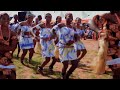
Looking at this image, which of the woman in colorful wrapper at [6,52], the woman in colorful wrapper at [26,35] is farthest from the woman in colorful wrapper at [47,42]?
the woman in colorful wrapper at [6,52]

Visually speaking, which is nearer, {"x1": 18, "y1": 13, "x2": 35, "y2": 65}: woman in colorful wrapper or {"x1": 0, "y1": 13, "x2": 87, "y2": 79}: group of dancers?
{"x1": 0, "y1": 13, "x2": 87, "y2": 79}: group of dancers

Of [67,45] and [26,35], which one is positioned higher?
[26,35]

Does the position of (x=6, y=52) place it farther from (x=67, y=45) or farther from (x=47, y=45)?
(x=47, y=45)

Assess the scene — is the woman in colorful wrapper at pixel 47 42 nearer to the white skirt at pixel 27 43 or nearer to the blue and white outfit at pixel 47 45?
the blue and white outfit at pixel 47 45

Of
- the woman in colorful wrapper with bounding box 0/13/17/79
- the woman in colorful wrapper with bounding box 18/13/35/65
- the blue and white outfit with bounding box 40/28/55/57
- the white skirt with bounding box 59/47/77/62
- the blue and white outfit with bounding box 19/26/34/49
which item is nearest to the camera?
the woman in colorful wrapper with bounding box 0/13/17/79

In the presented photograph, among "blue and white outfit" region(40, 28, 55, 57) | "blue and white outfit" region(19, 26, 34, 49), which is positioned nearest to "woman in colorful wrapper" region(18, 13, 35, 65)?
"blue and white outfit" region(19, 26, 34, 49)

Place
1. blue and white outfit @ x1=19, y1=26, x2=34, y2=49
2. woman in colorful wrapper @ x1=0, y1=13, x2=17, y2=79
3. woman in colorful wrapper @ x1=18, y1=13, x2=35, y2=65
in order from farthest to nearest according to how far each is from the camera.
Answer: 1. blue and white outfit @ x1=19, y1=26, x2=34, y2=49
2. woman in colorful wrapper @ x1=18, y1=13, x2=35, y2=65
3. woman in colorful wrapper @ x1=0, y1=13, x2=17, y2=79

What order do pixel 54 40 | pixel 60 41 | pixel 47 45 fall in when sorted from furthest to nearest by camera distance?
pixel 54 40 < pixel 47 45 < pixel 60 41

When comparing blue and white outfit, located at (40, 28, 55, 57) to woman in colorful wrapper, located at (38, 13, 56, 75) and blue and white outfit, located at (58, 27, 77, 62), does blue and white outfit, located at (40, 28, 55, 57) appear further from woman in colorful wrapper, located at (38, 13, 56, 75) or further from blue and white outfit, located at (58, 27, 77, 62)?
blue and white outfit, located at (58, 27, 77, 62)

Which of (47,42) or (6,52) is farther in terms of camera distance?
(47,42)

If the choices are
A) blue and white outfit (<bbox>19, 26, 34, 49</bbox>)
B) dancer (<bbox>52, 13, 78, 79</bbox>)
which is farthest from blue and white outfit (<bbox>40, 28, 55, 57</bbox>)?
dancer (<bbox>52, 13, 78, 79</bbox>)

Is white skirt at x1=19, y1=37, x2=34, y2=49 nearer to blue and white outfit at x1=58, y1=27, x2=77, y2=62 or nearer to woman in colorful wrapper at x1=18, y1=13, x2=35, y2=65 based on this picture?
woman in colorful wrapper at x1=18, y1=13, x2=35, y2=65

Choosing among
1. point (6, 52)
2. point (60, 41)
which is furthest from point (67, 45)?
point (6, 52)
